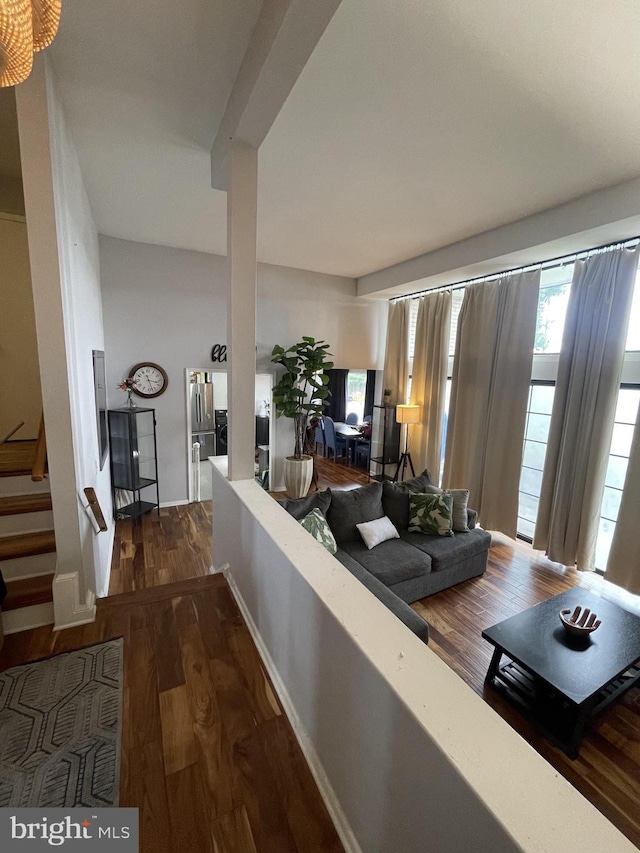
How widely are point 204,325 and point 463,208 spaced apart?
10.5ft

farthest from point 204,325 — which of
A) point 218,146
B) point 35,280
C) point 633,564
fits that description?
point 633,564

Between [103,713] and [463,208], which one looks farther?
[463,208]

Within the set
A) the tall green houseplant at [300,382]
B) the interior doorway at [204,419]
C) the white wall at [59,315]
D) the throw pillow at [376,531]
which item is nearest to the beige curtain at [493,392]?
the throw pillow at [376,531]

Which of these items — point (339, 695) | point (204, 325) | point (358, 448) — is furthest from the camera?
point (358, 448)

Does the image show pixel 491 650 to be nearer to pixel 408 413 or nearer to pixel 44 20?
pixel 408 413

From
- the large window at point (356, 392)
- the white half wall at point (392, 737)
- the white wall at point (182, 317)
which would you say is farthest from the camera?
the large window at point (356, 392)

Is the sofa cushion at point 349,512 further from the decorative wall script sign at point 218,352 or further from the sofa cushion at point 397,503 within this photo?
the decorative wall script sign at point 218,352

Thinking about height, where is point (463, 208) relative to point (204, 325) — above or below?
above

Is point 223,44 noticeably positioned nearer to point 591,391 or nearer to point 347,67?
point 347,67

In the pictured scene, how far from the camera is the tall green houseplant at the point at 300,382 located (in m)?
4.90

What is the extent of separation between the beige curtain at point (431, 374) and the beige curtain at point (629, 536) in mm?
2109

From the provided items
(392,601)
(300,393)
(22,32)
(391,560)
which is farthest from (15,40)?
(300,393)

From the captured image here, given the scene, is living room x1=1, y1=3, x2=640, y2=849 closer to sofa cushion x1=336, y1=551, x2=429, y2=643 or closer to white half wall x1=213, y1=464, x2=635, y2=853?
white half wall x1=213, y1=464, x2=635, y2=853

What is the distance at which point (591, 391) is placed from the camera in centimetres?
304
